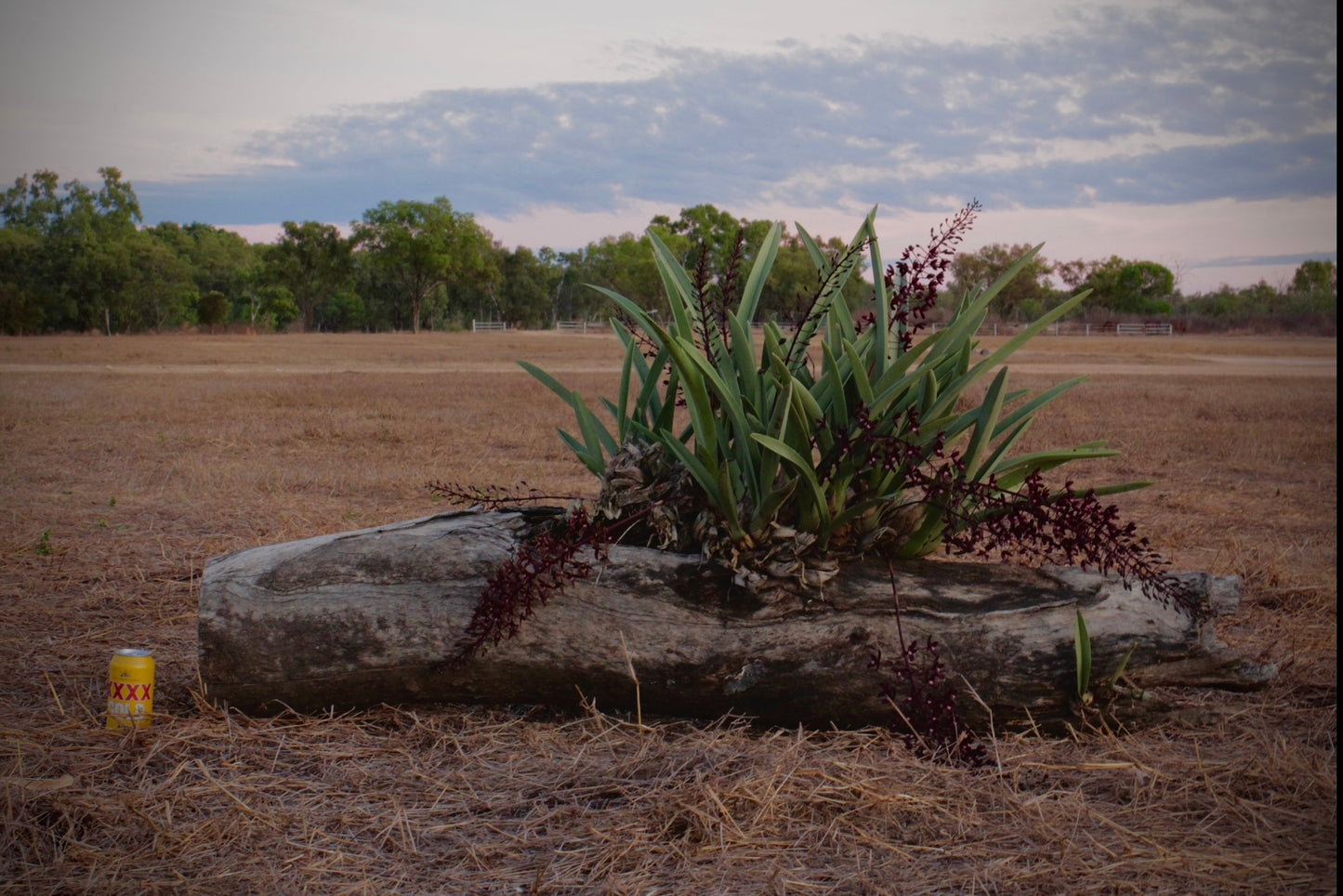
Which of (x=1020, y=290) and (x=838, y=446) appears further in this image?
(x=1020, y=290)

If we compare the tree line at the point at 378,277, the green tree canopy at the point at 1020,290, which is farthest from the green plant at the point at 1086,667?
the green tree canopy at the point at 1020,290

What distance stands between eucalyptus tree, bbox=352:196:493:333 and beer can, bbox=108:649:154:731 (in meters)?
63.8

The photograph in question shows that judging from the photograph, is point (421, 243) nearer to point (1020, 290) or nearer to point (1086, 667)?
point (1020, 290)

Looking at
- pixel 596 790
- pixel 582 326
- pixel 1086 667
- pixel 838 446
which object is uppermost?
pixel 582 326

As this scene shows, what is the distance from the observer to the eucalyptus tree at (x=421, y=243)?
6675 cm

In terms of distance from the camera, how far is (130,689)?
2.85 metres

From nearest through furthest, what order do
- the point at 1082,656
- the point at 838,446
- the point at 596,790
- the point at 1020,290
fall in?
the point at 596,790 → the point at 1082,656 → the point at 838,446 → the point at 1020,290

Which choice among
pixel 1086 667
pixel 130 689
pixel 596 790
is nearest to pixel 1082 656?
pixel 1086 667

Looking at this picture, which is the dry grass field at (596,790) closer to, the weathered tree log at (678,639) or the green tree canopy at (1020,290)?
the weathered tree log at (678,639)

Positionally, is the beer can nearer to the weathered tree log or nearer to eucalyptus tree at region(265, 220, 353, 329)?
the weathered tree log

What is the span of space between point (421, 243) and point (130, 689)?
221ft

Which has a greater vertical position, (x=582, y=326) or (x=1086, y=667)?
(x=582, y=326)

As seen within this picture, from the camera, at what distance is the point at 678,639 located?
2.83 m

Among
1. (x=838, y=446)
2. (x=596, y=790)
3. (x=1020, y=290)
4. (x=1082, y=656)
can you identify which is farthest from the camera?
(x=1020, y=290)
